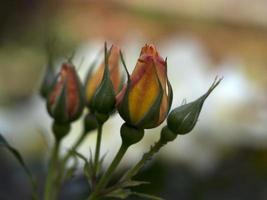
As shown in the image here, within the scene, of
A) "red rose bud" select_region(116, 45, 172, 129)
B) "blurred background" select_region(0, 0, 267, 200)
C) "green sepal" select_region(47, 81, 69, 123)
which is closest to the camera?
"red rose bud" select_region(116, 45, 172, 129)

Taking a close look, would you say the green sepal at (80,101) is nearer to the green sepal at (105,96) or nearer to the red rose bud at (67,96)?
the red rose bud at (67,96)

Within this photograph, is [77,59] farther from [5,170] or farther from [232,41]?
[232,41]

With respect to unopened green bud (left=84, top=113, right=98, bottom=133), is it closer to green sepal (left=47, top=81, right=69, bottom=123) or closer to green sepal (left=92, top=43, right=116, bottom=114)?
green sepal (left=47, top=81, right=69, bottom=123)

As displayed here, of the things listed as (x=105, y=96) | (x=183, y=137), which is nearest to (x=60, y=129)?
(x=105, y=96)

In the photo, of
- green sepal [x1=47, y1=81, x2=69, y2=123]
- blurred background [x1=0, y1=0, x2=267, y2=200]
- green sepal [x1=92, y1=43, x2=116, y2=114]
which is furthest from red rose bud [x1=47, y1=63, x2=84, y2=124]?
blurred background [x1=0, y1=0, x2=267, y2=200]

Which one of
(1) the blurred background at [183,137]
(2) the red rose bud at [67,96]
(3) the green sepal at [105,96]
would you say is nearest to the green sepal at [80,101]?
(2) the red rose bud at [67,96]

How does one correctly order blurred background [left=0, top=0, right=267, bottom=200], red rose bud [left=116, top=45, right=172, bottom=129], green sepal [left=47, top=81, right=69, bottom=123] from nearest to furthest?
red rose bud [left=116, top=45, right=172, bottom=129] < green sepal [left=47, top=81, right=69, bottom=123] < blurred background [left=0, top=0, right=267, bottom=200]
